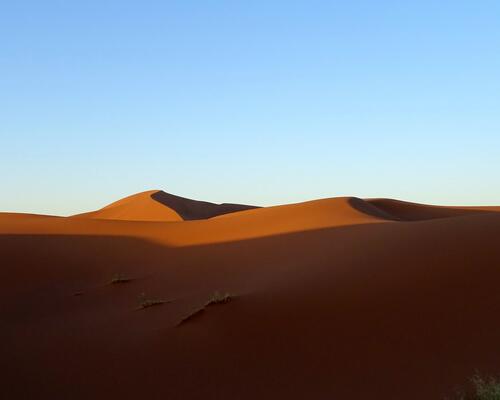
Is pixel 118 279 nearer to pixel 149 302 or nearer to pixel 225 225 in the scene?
pixel 149 302

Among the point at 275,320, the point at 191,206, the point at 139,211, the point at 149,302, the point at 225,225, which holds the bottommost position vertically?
the point at 275,320

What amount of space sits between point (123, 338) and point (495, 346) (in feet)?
13.8

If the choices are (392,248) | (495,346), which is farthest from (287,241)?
(495,346)

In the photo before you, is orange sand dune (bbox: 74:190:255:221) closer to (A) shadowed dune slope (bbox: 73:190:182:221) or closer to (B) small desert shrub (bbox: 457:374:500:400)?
(A) shadowed dune slope (bbox: 73:190:182:221)

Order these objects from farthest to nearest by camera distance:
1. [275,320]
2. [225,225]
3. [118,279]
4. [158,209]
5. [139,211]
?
[139,211] < [158,209] < [225,225] < [118,279] < [275,320]

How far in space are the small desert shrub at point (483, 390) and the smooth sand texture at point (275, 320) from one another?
0.67 ft

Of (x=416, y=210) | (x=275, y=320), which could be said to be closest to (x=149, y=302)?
(x=275, y=320)

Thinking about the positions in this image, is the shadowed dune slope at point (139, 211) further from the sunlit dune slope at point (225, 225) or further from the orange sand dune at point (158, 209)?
the sunlit dune slope at point (225, 225)

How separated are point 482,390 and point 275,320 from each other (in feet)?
9.05

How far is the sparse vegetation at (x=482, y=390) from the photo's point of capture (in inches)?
170

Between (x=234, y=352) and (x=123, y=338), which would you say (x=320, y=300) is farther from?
(x=123, y=338)

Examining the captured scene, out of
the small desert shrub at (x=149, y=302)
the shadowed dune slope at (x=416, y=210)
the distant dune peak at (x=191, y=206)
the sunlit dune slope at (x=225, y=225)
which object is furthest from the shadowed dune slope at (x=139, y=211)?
the small desert shrub at (x=149, y=302)

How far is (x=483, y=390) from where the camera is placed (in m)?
4.42

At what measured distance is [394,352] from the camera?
5754mm
